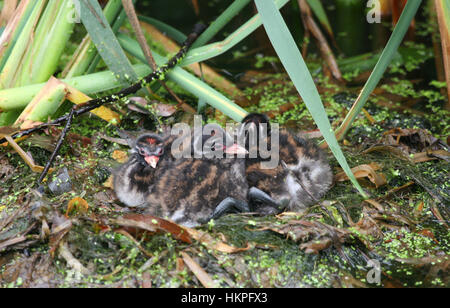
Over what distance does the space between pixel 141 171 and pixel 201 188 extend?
458 mm

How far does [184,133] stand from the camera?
4082 mm

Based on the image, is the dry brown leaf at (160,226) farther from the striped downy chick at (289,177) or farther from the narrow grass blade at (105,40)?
the narrow grass blade at (105,40)

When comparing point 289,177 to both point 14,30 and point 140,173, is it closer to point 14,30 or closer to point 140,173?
point 140,173

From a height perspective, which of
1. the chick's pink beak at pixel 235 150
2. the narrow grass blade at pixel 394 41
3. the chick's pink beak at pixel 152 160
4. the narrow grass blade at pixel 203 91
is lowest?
the chick's pink beak at pixel 152 160

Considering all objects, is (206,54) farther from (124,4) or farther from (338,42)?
(338,42)

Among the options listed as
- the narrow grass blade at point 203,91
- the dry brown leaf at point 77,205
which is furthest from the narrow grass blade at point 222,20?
the dry brown leaf at point 77,205

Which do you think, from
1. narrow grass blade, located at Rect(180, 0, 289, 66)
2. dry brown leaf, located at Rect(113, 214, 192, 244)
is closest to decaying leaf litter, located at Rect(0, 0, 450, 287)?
dry brown leaf, located at Rect(113, 214, 192, 244)

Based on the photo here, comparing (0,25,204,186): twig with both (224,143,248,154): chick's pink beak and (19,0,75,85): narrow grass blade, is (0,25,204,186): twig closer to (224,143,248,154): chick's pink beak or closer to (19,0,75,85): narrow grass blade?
(19,0,75,85): narrow grass blade

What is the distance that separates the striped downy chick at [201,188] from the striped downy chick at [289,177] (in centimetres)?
11

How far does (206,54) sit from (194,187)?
1.18 meters

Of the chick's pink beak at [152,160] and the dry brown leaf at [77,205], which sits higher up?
→ the chick's pink beak at [152,160]

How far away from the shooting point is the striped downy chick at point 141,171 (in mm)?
3779

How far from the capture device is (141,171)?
12.5ft
